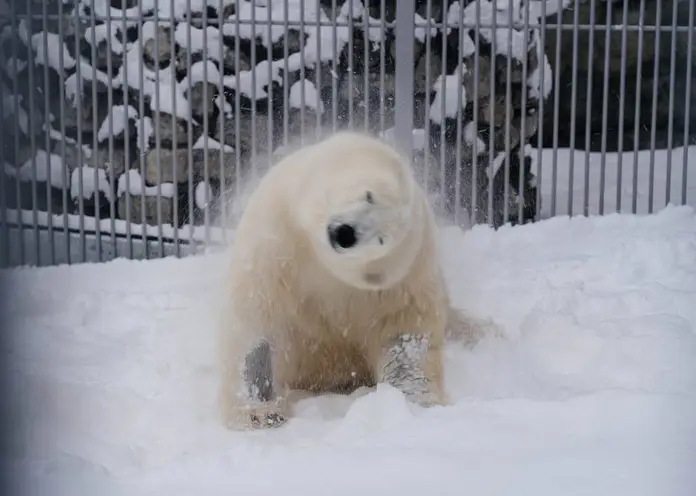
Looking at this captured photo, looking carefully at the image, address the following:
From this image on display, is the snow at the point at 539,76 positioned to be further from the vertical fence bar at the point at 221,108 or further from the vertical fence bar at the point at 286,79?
the vertical fence bar at the point at 221,108

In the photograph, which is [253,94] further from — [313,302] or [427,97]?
[313,302]

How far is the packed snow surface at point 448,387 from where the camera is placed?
1.89m

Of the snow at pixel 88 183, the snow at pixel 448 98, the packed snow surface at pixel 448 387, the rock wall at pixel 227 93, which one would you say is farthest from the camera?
the snow at pixel 88 183

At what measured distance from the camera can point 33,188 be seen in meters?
5.46

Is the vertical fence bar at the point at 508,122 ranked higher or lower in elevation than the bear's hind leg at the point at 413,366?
higher

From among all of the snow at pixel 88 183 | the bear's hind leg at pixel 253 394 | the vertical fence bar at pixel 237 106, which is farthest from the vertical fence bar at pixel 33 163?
Answer: the bear's hind leg at pixel 253 394

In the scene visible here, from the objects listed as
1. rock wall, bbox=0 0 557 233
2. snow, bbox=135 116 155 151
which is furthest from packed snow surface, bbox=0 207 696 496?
snow, bbox=135 116 155 151

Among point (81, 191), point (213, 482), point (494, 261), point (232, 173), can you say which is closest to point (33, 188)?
point (81, 191)

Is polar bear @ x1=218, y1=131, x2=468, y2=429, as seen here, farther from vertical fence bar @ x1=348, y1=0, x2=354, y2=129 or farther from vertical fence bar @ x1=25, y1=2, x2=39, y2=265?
vertical fence bar @ x1=25, y1=2, x2=39, y2=265

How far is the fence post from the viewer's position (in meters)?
5.31

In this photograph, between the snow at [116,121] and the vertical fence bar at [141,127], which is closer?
the vertical fence bar at [141,127]

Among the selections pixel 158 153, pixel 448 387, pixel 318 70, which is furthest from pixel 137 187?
pixel 448 387

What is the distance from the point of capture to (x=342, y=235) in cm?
216

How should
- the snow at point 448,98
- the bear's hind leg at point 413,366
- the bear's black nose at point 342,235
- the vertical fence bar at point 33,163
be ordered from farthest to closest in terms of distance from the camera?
the snow at point 448,98 < the vertical fence bar at point 33,163 < the bear's hind leg at point 413,366 < the bear's black nose at point 342,235
